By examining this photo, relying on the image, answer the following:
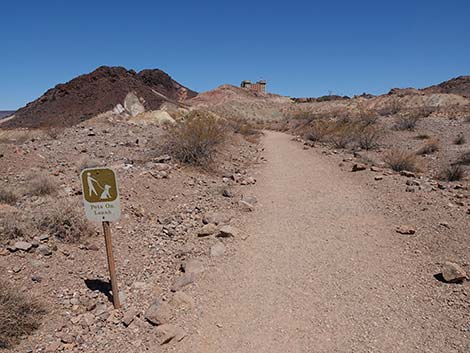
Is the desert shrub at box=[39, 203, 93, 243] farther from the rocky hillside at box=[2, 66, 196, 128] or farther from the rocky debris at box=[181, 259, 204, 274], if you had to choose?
the rocky hillside at box=[2, 66, 196, 128]

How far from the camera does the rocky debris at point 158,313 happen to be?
3261 mm

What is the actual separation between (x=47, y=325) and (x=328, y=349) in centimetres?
270

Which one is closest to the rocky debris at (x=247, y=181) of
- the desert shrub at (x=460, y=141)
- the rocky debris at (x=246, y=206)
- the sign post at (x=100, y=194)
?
the rocky debris at (x=246, y=206)

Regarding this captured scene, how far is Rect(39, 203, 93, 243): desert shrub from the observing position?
15.0 ft

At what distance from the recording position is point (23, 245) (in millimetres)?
4125

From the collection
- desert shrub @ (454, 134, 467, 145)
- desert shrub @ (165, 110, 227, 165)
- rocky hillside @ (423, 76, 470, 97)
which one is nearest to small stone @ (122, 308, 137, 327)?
desert shrub @ (165, 110, 227, 165)

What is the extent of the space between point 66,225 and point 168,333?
2.52 metres

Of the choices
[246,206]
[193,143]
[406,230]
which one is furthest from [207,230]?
[193,143]

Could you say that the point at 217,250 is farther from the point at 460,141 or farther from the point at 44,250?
the point at 460,141

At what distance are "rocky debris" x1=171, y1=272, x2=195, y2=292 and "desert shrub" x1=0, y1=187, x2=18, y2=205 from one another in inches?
146

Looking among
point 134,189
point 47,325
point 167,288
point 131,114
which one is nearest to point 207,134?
point 134,189

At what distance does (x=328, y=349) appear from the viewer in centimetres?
290

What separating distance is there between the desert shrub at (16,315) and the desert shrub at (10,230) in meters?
1.10

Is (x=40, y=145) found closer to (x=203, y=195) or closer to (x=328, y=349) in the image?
(x=203, y=195)
